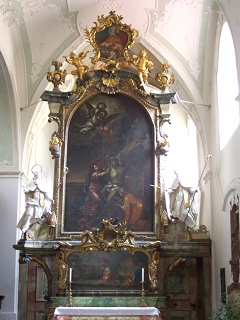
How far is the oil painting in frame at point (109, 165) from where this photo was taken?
13.1 metres

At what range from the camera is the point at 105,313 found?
37.2ft

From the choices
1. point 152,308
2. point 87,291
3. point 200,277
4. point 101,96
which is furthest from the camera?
point 200,277

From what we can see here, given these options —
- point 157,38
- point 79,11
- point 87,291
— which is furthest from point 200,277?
point 79,11

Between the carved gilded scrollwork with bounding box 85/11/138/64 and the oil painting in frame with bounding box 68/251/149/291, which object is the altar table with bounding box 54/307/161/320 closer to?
the oil painting in frame with bounding box 68/251/149/291

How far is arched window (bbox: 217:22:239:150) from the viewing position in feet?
43.3

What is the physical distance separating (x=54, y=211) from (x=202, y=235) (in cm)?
359

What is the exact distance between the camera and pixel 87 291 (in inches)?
489

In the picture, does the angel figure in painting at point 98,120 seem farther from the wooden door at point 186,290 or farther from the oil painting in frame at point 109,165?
the wooden door at point 186,290

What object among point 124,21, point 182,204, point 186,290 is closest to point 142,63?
point 124,21

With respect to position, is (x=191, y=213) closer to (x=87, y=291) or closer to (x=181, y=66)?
(x=87, y=291)

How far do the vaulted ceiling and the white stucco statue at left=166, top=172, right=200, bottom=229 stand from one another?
128 inches

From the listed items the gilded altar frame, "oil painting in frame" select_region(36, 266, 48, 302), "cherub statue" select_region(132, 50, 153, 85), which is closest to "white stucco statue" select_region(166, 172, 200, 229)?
the gilded altar frame

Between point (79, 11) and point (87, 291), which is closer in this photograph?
point (87, 291)

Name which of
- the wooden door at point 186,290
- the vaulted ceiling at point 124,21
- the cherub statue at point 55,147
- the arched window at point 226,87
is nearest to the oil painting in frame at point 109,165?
the cherub statue at point 55,147
